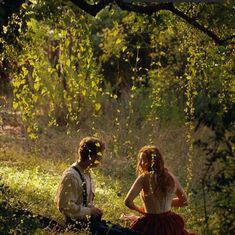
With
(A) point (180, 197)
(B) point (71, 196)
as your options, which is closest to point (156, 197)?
(A) point (180, 197)

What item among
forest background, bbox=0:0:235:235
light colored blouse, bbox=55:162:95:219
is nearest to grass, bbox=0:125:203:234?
forest background, bbox=0:0:235:235

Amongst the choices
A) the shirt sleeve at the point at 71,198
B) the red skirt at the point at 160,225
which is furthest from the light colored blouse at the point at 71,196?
the red skirt at the point at 160,225

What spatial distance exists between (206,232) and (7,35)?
7.89 ft

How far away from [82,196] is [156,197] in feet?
2.26

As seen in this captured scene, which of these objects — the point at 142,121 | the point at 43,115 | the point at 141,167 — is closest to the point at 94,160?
the point at 141,167

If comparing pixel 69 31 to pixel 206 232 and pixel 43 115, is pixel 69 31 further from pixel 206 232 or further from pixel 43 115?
pixel 43 115

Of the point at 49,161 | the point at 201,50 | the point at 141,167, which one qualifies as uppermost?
the point at 201,50

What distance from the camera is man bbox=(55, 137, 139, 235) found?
20.3 feet

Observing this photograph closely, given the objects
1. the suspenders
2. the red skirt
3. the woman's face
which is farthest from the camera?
the woman's face

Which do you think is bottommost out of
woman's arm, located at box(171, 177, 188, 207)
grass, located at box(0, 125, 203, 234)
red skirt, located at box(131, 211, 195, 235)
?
grass, located at box(0, 125, 203, 234)

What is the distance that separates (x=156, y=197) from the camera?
21.5 ft

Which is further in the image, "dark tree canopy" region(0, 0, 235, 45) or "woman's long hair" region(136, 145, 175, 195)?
"woman's long hair" region(136, 145, 175, 195)

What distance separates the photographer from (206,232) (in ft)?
14.5

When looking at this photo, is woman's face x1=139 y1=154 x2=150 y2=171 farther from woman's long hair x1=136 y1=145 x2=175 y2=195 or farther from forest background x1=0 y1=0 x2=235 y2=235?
forest background x1=0 y1=0 x2=235 y2=235
